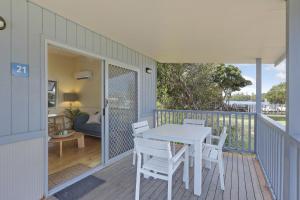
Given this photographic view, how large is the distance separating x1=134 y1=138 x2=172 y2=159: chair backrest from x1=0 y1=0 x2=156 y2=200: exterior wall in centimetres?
126

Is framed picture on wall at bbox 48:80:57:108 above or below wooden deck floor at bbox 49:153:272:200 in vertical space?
above

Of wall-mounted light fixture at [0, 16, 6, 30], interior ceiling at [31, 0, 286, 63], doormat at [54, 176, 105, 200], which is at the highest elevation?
interior ceiling at [31, 0, 286, 63]

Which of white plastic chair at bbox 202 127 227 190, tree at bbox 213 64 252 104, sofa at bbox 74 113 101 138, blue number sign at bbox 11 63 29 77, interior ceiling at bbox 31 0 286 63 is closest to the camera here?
blue number sign at bbox 11 63 29 77

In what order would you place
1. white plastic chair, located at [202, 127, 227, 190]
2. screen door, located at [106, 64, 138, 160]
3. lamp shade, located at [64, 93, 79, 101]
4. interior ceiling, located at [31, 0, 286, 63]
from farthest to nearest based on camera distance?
lamp shade, located at [64, 93, 79, 101]
screen door, located at [106, 64, 138, 160]
white plastic chair, located at [202, 127, 227, 190]
interior ceiling, located at [31, 0, 286, 63]

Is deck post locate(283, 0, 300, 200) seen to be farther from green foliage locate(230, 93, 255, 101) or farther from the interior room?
green foliage locate(230, 93, 255, 101)

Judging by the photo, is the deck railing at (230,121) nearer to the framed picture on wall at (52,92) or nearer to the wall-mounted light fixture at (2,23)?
the framed picture on wall at (52,92)

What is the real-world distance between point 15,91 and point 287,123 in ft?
9.33

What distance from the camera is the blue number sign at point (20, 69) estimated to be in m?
1.99

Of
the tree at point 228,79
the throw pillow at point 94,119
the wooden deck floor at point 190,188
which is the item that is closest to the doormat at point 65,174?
the wooden deck floor at point 190,188

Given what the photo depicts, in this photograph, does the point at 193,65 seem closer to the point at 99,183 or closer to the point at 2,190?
the point at 99,183

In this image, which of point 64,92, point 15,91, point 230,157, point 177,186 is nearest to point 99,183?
point 177,186

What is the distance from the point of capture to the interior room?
5.01 meters

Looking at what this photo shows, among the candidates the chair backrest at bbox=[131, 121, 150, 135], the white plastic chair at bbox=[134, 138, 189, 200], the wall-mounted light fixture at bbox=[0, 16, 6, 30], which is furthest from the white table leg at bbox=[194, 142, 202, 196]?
the wall-mounted light fixture at bbox=[0, 16, 6, 30]

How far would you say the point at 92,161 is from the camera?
12.0 feet
